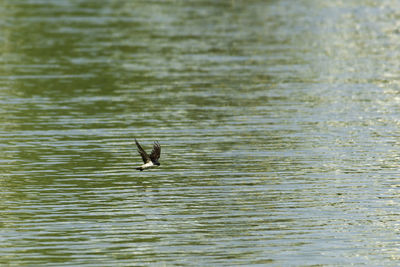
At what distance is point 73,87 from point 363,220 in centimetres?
1914

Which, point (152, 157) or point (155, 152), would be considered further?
point (152, 157)

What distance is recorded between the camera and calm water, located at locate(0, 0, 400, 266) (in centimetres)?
1661

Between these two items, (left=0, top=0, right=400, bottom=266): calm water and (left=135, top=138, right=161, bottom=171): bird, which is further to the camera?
(left=135, top=138, right=161, bottom=171): bird

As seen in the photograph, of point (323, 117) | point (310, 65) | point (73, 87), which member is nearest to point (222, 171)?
point (323, 117)

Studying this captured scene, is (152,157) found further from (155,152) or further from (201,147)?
(201,147)

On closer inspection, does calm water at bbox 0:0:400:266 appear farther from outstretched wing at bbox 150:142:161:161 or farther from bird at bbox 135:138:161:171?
outstretched wing at bbox 150:142:161:161

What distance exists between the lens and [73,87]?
115 ft

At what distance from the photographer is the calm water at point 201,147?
16609 mm

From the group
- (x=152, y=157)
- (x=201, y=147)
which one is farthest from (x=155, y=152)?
(x=201, y=147)

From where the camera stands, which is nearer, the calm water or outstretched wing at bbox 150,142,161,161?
the calm water

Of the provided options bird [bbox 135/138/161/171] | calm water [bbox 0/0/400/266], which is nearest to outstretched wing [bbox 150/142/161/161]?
bird [bbox 135/138/161/171]

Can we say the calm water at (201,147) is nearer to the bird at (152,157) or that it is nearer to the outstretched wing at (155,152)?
the bird at (152,157)

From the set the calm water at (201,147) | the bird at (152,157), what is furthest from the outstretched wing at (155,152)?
the calm water at (201,147)

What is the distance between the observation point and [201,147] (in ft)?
81.6
